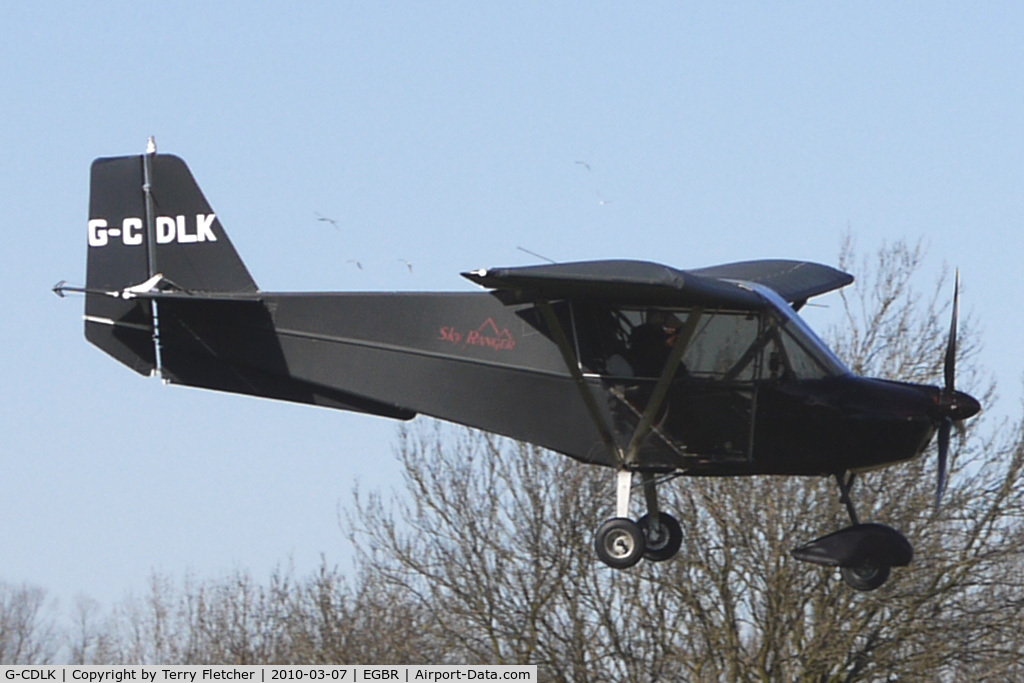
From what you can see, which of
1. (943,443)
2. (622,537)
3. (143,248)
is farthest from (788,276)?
(143,248)

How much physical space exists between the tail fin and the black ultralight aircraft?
19 millimetres

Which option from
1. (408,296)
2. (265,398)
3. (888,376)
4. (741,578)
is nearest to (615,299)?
(408,296)

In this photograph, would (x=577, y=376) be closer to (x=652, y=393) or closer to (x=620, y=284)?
(x=652, y=393)

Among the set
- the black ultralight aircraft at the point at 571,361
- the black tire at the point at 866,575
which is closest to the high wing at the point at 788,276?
the black ultralight aircraft at the point at 571,361

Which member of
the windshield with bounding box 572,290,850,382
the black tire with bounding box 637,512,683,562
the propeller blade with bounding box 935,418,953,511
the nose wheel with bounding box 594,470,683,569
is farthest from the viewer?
the black tire with bounding box 637,512,683,562

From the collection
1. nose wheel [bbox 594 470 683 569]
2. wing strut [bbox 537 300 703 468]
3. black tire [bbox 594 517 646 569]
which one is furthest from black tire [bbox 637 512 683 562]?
wing strut [bbox 537 300 703 468]

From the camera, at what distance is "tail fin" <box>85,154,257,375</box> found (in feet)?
53.3

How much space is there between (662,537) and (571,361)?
208cm

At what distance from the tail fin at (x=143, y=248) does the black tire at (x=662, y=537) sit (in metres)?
4.23

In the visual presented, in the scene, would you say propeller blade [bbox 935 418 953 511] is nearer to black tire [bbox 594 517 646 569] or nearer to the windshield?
the windshield

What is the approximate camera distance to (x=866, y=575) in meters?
15.2

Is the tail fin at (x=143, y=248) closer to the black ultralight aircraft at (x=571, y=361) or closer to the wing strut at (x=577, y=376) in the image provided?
the black ultralight aircraft at (x=571, y=361)

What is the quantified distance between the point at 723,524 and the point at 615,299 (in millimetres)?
14179

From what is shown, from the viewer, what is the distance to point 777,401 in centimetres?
1461
